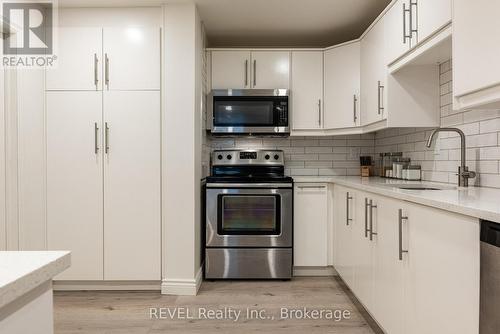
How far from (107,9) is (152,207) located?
5.50 ft

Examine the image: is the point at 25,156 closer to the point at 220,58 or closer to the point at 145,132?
the point at 145,132

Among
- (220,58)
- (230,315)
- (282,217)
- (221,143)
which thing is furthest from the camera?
(221,143)

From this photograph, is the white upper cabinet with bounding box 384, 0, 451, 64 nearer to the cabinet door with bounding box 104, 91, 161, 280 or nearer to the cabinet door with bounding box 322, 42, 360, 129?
the cabinet door with bounding box 322, 42, 360, 129

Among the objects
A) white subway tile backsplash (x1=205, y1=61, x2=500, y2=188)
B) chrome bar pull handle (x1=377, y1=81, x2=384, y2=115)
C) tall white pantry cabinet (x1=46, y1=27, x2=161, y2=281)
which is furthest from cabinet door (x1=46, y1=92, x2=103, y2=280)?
chrome bar pull handle (x1=377, y1=81, x2=384, y2=115)

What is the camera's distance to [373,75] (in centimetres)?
281

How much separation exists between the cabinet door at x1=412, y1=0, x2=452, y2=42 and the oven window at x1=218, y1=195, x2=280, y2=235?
172 centimetres

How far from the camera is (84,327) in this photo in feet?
7.38

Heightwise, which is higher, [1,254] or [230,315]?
[1,254]

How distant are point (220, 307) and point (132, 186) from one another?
3.89 ft

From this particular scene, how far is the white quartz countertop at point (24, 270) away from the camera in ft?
1.70

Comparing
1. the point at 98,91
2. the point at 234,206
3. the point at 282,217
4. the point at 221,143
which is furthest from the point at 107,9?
the point at 282,217

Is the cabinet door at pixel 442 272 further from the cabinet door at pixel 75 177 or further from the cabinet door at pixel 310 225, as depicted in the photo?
the cabinet door at pixel 75 177

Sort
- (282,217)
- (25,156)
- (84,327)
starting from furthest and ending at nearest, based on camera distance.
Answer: (282,217) < (25,156) < (84,327)

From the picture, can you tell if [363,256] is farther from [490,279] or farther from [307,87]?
[307,87]
